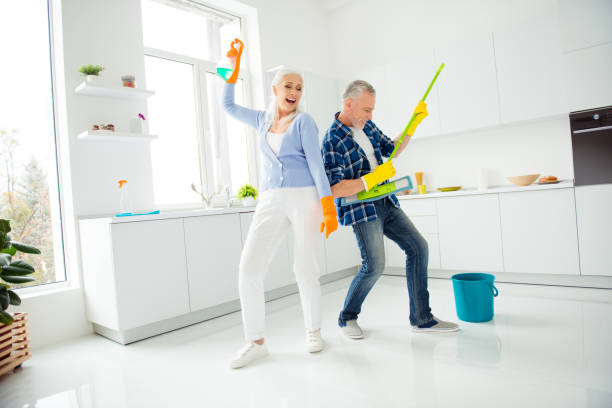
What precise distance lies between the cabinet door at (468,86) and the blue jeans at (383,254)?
1.98 m

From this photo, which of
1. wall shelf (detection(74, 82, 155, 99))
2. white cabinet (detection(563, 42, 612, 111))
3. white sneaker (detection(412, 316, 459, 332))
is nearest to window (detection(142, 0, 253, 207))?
wall shelf (detection(74, 82, 155, 99))

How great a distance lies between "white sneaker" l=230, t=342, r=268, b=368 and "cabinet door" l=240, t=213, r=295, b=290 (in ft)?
4.16

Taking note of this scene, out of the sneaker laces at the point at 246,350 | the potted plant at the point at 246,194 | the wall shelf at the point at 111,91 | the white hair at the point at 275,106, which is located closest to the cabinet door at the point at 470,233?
the potted plant at the point at 246,194

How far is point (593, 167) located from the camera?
3.03m

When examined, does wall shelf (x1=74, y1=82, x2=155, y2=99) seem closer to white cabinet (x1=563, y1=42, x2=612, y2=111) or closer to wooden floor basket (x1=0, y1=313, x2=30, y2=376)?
wooden floor basket (x1=0, y1=313, x2=30, y2=376)

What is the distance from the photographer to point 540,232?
324cm

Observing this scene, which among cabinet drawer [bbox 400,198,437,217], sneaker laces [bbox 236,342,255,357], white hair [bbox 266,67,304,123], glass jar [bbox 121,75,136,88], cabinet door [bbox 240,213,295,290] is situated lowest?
sneaker laces [bbox 236,342,255,357]

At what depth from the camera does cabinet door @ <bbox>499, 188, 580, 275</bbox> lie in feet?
10.2

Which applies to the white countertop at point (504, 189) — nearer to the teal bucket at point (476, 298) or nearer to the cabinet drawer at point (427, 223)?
the cabinet drawer at point (427, 223)

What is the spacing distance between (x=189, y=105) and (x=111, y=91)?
1035mm

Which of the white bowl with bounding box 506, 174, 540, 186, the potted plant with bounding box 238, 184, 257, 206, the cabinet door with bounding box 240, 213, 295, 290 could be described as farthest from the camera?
the potted plant with bounding box 238, 184, 257, 206

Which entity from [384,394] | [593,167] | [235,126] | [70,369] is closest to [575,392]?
[384,394]

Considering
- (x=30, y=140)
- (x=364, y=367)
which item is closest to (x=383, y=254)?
(x=364, y=367)

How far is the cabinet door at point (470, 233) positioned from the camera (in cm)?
346
